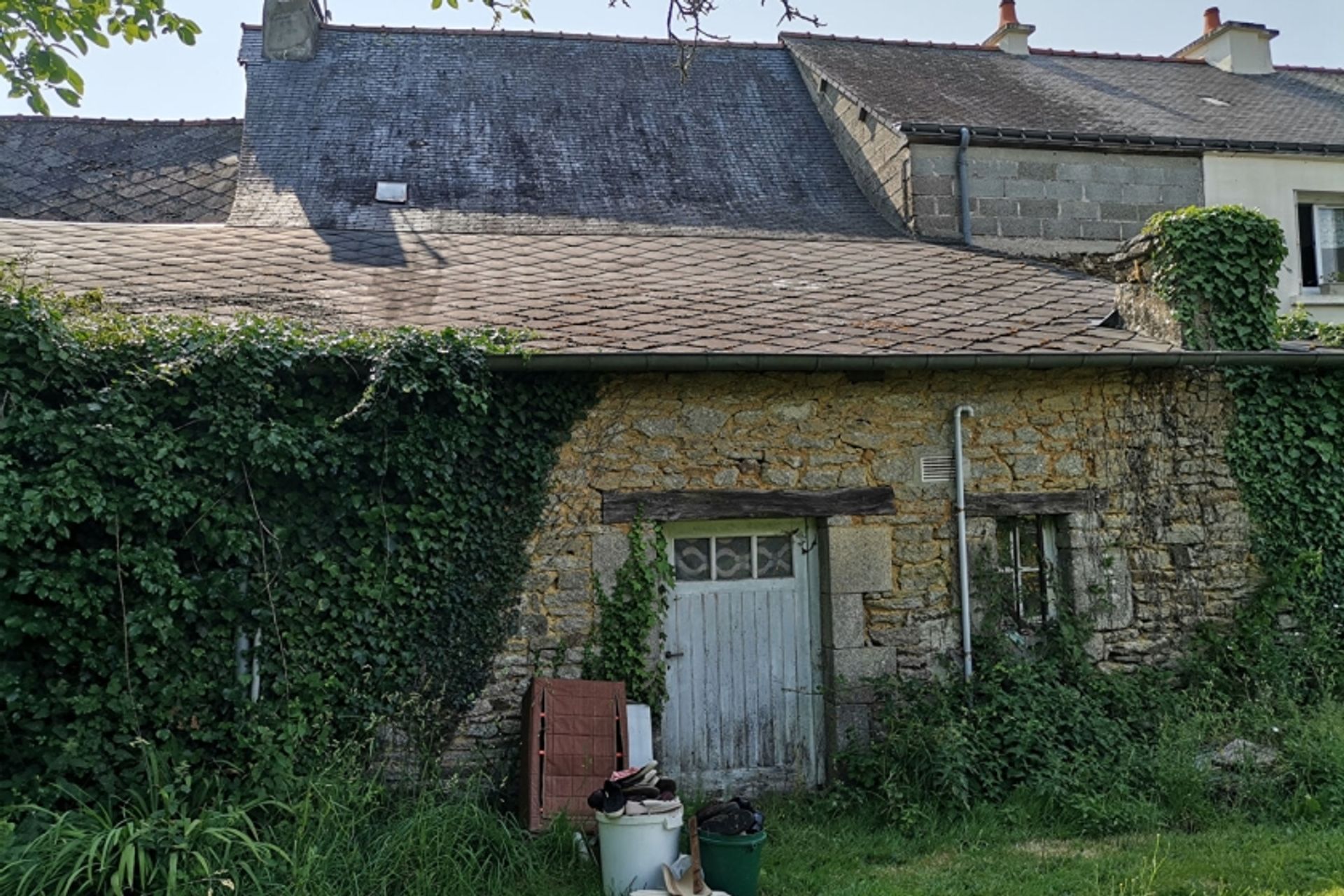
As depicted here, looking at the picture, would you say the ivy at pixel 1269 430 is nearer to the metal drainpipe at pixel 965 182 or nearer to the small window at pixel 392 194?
the metal drainpipe at pixel 965 182

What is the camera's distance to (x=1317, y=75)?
45.1ft

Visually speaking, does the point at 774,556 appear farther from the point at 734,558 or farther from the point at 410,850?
the point at 410,850

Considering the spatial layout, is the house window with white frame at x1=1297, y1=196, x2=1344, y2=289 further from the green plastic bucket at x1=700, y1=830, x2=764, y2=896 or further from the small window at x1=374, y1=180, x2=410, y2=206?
the green plastic bucket at x1=700, y1=830, x2=764, y2=896

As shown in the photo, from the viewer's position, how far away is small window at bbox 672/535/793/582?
266 inches

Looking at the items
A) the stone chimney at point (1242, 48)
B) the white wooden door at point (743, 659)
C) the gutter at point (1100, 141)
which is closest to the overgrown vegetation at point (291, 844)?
the white wooden door at point (743, 659)

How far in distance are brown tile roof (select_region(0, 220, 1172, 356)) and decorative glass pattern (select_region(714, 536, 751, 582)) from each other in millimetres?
1291

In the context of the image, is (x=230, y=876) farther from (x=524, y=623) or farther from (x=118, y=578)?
(x=524, y=623)

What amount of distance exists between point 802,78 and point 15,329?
9.48 meters

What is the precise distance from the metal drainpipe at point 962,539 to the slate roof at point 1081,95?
171 inches

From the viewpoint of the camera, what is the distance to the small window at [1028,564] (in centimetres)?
710

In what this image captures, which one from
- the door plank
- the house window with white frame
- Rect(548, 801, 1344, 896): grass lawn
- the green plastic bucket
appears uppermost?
the house window with white frame

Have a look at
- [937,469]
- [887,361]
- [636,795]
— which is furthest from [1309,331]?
[636,795]

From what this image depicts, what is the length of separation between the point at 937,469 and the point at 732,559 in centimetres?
145

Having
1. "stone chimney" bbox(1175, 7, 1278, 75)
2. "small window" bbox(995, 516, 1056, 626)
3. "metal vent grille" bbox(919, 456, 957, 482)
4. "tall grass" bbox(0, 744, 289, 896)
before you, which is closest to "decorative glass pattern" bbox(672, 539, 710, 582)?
"metal vent grille" bbox(919, 456, 957, 482)
